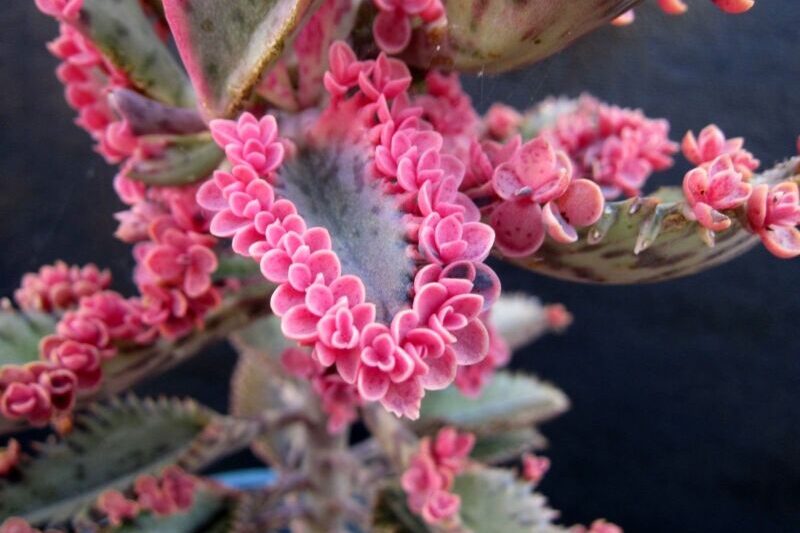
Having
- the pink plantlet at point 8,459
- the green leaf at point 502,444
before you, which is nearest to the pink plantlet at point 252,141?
the pink plantlet at point 8,459

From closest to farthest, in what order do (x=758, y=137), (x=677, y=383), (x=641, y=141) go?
(x=641, y=141), (x=758, y=137), (x=677, y=383)

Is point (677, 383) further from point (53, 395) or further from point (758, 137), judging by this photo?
point (53, 395)

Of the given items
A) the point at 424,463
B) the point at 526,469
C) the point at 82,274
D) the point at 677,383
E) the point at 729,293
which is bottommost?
the point at 677,383

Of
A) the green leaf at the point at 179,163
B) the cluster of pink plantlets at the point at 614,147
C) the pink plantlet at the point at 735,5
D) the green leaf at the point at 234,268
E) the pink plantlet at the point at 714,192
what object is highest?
the green leaf at the point at 179,163

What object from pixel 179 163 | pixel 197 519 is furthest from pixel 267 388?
pixel 179 163

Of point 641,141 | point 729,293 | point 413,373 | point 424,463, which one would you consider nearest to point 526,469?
point 424,463

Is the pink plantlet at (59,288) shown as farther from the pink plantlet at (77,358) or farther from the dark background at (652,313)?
the dark background at (652,313)

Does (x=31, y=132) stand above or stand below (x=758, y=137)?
above

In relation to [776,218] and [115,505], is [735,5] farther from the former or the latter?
[115,505]
